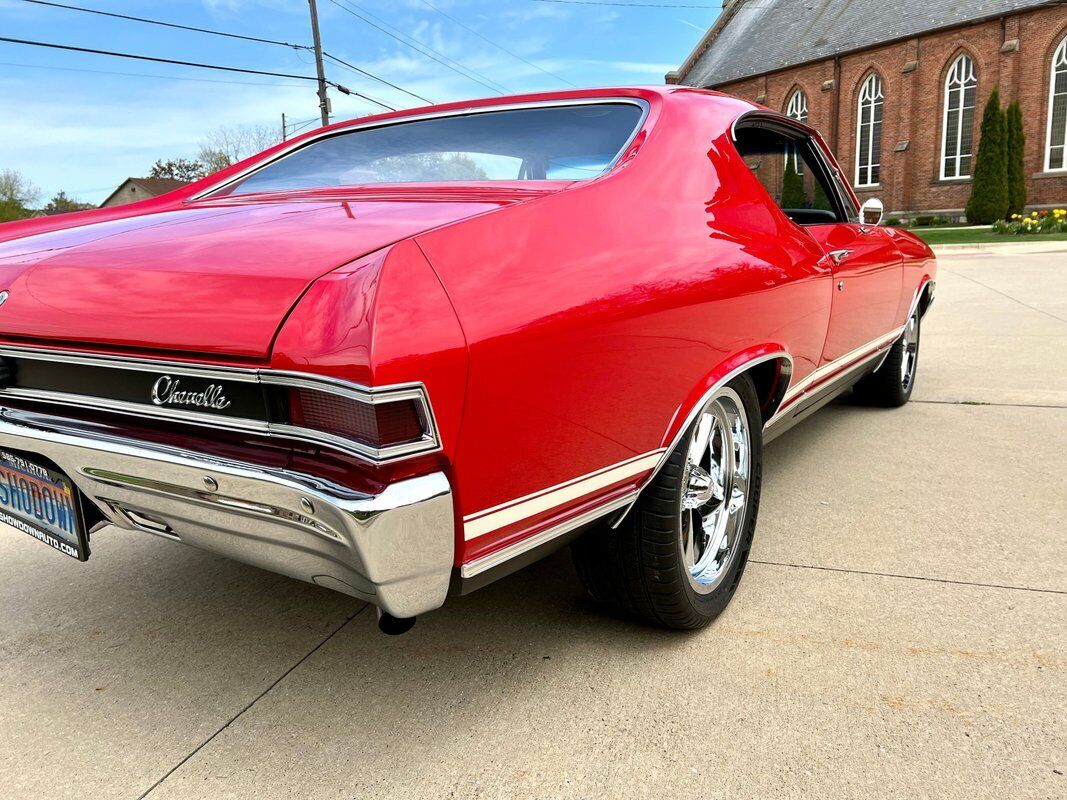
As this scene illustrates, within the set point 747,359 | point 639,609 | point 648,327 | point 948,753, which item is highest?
point 648,327

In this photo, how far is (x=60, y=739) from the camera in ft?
6.25

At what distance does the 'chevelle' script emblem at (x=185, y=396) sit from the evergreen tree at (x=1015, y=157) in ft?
104

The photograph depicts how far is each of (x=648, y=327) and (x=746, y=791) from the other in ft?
3.23

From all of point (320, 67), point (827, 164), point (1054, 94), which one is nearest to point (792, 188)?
point (827, 164)

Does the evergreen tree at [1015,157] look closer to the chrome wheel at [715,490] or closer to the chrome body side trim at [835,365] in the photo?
the chrome body side trim at [835,365]

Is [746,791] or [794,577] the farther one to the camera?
[794,577]

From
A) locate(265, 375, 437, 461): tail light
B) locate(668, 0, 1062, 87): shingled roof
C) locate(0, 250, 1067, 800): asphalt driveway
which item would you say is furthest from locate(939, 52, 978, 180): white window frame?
locate(265, 375, 437, 461): tail light

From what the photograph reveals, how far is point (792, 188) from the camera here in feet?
11.3

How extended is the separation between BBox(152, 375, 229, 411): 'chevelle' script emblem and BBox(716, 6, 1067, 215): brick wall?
33048mm

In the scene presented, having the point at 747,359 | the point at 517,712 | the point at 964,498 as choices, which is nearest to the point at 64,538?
the point at 517,712

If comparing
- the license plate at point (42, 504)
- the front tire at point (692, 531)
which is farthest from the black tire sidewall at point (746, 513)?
the license plate at point (42, 504)

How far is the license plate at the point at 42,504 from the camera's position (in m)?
1.87

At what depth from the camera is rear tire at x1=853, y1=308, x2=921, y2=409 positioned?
459 cm

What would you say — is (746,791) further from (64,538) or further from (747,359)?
(64,538)
